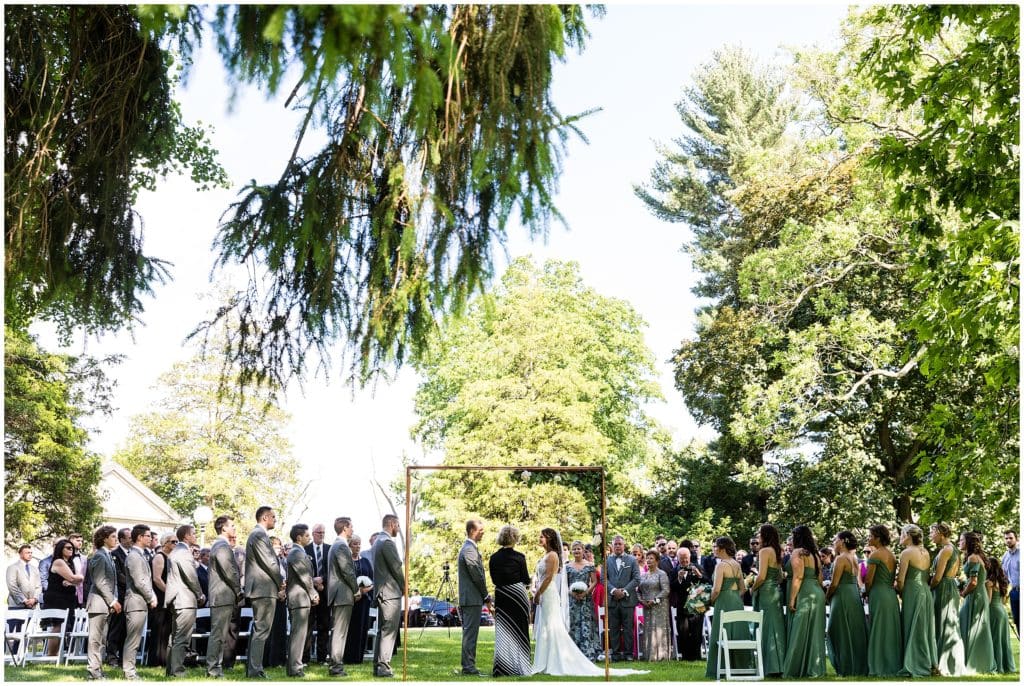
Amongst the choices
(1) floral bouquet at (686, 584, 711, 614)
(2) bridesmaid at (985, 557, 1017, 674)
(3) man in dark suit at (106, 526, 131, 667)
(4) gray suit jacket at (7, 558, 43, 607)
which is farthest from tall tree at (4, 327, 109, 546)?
(2) bridesmaid at (985, 557, 1017, 674)

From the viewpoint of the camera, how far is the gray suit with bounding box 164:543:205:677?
380 inches

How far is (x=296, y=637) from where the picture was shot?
9.98m

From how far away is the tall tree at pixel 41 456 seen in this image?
21.6 metres

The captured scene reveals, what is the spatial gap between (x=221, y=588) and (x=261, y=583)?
415 millimetres

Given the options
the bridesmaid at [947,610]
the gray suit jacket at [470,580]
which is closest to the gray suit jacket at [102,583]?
Answer: the gray suit jacket at [470,580]

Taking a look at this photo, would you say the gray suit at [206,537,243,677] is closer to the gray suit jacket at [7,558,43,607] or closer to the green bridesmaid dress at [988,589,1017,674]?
the gray suit jacket at [7,558,43,607]

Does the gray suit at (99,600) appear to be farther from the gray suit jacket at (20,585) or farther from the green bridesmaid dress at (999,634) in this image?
the green bridesmaid dress at (999,634)

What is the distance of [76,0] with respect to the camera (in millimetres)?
7414

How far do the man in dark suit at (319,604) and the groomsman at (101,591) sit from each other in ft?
6.86

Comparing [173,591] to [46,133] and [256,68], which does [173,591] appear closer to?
[46,133]

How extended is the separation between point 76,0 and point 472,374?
22155mm

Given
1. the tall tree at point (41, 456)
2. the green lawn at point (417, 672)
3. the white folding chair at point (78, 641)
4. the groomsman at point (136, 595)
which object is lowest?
the green lawn at point (417, 672)

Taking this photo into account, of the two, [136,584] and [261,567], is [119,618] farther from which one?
[261,567]

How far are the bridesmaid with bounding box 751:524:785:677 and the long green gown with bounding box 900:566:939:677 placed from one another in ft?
3.80
